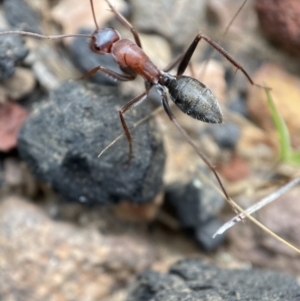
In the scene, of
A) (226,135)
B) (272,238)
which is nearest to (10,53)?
(226,135)

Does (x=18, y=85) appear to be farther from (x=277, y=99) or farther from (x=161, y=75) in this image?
(x=277, y=99)

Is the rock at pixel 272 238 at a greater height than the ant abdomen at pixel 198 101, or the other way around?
the ant abdomen at pixel 198 101


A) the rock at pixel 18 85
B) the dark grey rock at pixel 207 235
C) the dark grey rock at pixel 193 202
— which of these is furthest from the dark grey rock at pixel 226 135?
the rock at pixel 18 85

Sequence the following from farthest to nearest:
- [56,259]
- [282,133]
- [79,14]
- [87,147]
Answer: [79,14], [282,133], [56,259], [87,147]

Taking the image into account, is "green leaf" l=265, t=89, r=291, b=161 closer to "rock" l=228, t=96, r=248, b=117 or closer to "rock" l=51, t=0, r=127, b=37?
"rock" l=228, t=96, r=248, b=117

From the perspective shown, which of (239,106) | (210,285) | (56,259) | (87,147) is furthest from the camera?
(239,106)

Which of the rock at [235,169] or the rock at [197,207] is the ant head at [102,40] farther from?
the rock at [235,169]

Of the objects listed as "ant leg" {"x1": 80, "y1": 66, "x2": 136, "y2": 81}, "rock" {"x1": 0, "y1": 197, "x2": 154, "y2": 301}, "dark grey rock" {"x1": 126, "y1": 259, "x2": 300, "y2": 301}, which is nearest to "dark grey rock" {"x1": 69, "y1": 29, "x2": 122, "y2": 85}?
"ant leg" {"x1": 80, "y1": 66, "x2": 136, "y2": 81}

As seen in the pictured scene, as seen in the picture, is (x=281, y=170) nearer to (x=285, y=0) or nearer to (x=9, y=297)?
(x=285, y=0)
